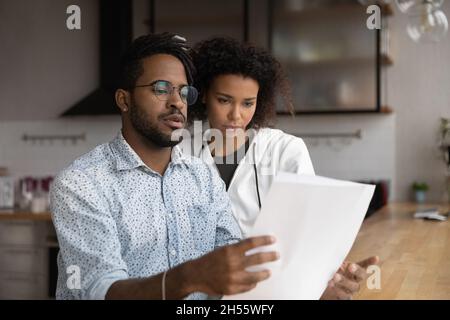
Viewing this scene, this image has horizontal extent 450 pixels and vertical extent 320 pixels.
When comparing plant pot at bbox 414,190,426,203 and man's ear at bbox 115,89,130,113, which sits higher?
man's ear at bbox 115,89,130,113

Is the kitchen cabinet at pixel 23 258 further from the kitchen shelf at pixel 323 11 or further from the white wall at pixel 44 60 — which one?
the kitchen shelf at pixel 323 11

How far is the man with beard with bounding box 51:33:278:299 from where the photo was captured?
0.76 meters

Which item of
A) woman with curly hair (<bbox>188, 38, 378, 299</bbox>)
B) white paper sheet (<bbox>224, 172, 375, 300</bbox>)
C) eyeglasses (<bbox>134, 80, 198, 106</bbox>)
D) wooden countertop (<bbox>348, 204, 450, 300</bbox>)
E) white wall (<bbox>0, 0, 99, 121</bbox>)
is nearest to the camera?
white paper sheet (<bbox>224, 172, 375, 300</bbox>)

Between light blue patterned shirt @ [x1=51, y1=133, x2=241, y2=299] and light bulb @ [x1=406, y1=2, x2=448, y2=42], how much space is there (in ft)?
4.73

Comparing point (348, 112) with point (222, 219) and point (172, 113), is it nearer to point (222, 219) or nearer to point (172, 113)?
point (222, 219)

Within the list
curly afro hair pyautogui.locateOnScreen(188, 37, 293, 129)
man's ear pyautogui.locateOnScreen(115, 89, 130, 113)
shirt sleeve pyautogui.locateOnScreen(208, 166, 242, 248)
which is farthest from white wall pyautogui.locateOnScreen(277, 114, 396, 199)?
man's ear pyautogui.locateOnScreen(115, 89, 130, 113)

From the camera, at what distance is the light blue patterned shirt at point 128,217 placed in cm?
76

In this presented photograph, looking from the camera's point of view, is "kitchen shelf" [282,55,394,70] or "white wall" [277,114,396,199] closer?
"kitchen shelf" [282,55,394,70]

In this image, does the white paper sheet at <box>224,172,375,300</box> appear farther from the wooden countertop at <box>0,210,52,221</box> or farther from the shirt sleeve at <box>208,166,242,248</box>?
the wooden countertop at <box>0,210,52,221</box>

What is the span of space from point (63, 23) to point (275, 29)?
125 centimetres

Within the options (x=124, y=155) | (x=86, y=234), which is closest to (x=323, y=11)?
(x=124, y=155)

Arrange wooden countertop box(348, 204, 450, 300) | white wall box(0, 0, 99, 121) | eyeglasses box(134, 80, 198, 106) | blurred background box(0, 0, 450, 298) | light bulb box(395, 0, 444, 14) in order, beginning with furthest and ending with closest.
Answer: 1. white wall box(0, 0, 99, 121)
2. blurred background box(0, 0, 450, 298)
3. light bulb box(395, 0, 444, 14)
4. wooden countertop box(348, 204, 450, 300)
5. eyeglasses box(134, 80, 198, 106)

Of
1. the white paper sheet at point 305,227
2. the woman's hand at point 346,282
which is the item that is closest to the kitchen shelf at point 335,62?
the woman's hand at point 346,282

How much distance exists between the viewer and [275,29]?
3074mm
